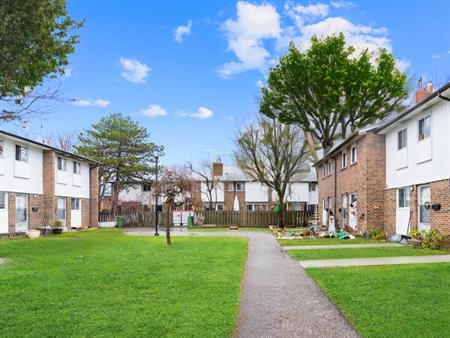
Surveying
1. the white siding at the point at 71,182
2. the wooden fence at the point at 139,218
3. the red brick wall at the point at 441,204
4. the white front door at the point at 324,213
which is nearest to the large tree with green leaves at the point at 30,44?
the red brick wall at the point at 441,204

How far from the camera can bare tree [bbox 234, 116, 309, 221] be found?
3512 cm

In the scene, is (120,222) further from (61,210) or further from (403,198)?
(403,198)

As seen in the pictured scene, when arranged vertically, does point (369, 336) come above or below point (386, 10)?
below

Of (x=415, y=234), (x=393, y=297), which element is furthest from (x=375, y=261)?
(x=415, y=234)

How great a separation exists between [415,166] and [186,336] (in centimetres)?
1364

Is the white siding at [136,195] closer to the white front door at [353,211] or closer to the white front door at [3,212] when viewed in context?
the white front door at [3,212]

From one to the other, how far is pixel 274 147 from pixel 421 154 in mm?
19877

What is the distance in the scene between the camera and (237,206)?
157 ft

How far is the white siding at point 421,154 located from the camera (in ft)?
45.1

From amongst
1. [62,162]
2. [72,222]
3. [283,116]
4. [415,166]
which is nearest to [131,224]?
[72,222]

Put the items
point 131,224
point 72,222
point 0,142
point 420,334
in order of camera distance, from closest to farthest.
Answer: point 420,334 → point 0,142 → point 72,222 → point 131,224

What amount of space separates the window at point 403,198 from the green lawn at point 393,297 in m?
7.76

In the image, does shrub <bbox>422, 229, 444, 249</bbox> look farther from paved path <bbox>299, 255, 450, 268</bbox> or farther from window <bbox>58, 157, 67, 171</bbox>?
window <bbox>58, 157, 67, 171</bbox>

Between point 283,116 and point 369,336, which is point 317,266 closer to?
point 369,336
